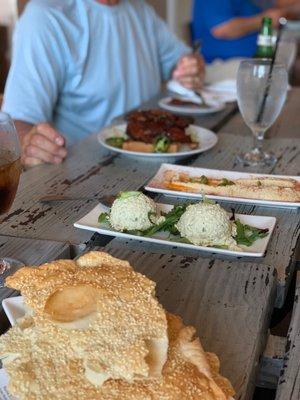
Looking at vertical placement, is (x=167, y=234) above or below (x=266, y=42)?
below

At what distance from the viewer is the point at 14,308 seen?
679 mm

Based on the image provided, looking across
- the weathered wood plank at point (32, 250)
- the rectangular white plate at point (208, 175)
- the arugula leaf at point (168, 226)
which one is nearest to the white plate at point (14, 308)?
the weathered wood plank at point (32, 250)

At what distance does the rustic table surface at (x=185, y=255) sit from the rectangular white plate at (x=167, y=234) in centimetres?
1

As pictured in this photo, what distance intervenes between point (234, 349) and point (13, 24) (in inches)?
117

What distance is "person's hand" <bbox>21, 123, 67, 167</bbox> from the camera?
4.59 ft

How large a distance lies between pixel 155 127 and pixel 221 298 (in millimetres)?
754

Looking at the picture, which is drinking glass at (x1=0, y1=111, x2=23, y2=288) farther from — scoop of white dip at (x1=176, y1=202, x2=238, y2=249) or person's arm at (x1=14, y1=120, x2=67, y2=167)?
person's arm at (x1=14, y1=120, x2=67, y2=167)

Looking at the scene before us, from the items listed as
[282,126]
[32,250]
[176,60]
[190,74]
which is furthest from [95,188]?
[176,60]

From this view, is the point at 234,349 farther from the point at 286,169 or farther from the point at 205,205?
the point at 286,169

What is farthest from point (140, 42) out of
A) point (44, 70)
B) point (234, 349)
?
point (234, 349)

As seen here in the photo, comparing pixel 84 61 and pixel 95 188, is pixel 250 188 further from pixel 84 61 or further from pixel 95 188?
pixel 84 61

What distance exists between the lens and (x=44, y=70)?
1823 mm

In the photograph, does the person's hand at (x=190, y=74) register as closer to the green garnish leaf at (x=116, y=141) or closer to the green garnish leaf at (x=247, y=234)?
the green garnish leaf at (x=116, y=141)

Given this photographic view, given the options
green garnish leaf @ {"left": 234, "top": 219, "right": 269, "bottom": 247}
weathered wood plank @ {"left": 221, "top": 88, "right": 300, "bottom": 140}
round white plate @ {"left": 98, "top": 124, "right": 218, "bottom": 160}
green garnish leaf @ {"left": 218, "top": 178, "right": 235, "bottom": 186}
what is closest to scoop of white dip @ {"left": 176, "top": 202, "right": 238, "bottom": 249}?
green garnish leaf @ {"left": 234, "top": 219, "right": 269, "bottom": 247}
